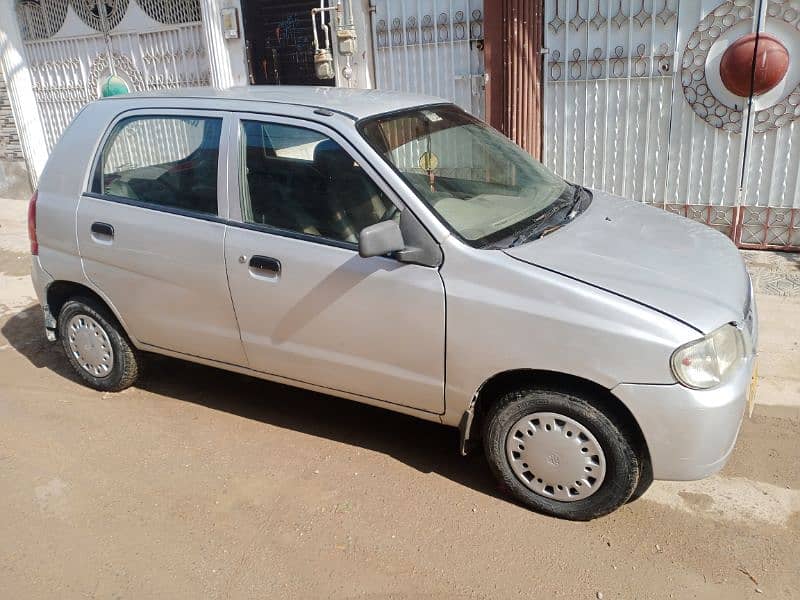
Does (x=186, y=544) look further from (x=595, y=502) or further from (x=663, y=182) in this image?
(x=663, y=182)

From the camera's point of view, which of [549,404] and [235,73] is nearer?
[549,404]

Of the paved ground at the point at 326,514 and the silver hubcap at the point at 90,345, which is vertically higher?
the silver hubcap at the point at 90,345

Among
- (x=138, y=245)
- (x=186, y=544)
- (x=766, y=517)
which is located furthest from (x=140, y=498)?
(x=766, y=517)

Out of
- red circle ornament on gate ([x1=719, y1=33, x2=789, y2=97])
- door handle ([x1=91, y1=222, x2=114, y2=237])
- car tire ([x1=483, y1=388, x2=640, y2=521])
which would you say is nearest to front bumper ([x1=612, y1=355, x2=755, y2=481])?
car tire ([x1=483, y1=388, x2=640, y2=521])

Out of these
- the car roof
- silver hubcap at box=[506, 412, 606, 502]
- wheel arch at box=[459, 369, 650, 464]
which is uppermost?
the car roof

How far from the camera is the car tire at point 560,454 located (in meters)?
2.97

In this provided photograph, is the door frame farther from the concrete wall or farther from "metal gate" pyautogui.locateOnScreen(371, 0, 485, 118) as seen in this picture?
the concrete wall

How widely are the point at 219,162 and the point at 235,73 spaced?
5205 millimetres

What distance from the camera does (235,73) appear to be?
841 centimetres

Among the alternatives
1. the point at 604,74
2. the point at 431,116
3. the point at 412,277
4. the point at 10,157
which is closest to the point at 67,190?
the point at 431,116

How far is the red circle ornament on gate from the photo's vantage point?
5633mm

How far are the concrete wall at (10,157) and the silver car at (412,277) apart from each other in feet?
23.4

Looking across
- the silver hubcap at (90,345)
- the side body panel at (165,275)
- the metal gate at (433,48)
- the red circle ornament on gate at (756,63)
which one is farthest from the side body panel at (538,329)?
the metal gate at (433,48)

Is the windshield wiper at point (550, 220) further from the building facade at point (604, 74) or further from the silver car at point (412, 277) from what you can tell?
the building facade at point (604, 74)
